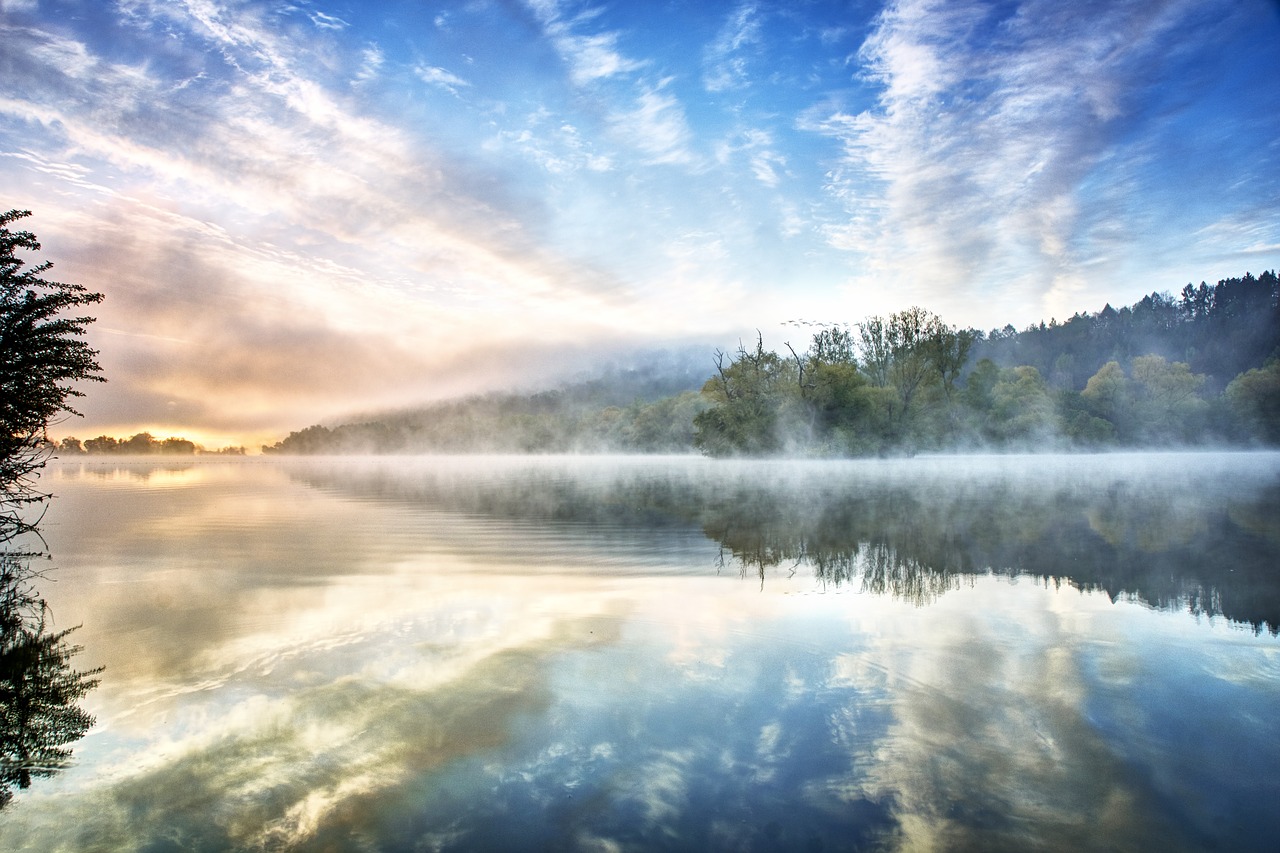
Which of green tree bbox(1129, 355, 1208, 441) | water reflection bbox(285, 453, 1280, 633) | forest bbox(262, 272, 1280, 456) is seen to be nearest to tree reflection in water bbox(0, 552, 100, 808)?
water reflection bbox(285, 453, 1280, 633)

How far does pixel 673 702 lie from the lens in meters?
4.66

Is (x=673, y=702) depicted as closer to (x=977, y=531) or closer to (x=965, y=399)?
(x=977, y=531)

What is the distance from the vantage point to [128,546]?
12.4 m

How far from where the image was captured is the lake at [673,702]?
10.7 ft

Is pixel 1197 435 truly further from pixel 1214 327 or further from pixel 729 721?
pixel 729 721

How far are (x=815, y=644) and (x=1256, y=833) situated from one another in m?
3.17

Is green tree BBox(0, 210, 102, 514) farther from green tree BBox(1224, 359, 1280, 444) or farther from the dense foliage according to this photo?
green tree BBox(1224, 359, 1280, 444)

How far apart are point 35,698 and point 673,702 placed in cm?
466

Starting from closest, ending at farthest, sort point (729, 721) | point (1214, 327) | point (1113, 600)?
1. point (729, 721)
2. point (1113, 600)
3. point (1214, 327)

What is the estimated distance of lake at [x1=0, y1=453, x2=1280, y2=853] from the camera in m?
3.26

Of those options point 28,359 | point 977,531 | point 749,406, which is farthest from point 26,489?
point 749,406

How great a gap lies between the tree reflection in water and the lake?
5.3 inches

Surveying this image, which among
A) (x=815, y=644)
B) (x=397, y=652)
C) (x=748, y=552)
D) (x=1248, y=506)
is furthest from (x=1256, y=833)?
(x=1248, y=506)

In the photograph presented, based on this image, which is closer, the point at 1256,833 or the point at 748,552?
the point at 1256,833
